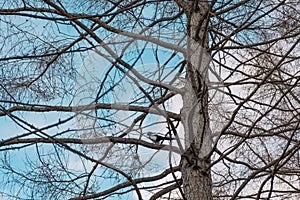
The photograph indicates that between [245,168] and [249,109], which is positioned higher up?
[249,109]

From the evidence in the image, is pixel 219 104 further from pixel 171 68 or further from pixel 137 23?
pixel 137 23

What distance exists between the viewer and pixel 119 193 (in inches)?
95.7

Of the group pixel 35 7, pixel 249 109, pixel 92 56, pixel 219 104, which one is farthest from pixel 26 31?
pixel 249 109

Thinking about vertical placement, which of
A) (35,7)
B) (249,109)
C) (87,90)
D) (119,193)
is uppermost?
(35,7)

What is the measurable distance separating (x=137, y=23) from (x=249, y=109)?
3.18 ft

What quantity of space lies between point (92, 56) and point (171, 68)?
383 millimetres

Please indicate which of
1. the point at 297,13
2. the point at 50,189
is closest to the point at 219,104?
the point at 297,13

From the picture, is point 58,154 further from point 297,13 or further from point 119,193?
point 297,13

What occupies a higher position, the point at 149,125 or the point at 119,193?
the point at 149,125

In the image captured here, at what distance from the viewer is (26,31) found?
2605 mm

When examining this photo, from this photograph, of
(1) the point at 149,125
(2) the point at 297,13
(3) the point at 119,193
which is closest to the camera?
(1) the point at 149,125

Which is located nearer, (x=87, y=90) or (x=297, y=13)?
(x=87, y=90)

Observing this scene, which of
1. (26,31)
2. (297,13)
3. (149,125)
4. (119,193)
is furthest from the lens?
(297,13)

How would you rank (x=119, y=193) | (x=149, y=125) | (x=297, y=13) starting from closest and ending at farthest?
(x=149, y=125)
(x=119, y=193)
(x=297, y=13)
